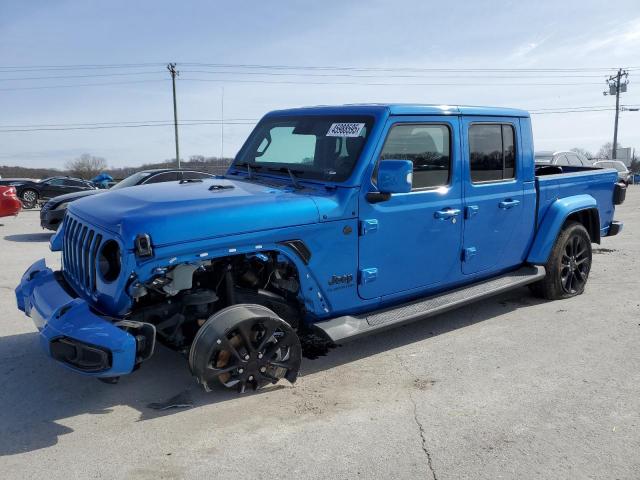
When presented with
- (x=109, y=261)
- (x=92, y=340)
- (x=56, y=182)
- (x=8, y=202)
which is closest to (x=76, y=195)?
(x=8, y=202)

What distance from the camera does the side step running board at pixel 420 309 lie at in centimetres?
390

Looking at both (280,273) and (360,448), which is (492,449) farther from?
(280,273)

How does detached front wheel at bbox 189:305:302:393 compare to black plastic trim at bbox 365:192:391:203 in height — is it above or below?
below

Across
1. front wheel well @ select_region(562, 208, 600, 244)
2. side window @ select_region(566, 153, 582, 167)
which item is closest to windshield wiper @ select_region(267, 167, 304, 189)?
front wheel well @ select_region(562, 208, 600, 244)

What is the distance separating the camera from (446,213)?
4449 mm

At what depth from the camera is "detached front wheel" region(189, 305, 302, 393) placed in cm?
339

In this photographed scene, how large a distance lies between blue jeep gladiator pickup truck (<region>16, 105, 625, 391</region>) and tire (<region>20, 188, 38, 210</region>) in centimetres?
1801

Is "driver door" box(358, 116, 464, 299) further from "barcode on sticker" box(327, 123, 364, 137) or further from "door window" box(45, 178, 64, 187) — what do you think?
"door window" box(45, 178, 64, 187)

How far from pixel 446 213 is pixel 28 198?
19826 mm

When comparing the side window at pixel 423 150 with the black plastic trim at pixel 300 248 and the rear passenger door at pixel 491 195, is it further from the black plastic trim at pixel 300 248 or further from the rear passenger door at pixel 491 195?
the black plastic trim at pixel 300 248

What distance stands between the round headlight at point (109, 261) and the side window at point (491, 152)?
3015 millimetres

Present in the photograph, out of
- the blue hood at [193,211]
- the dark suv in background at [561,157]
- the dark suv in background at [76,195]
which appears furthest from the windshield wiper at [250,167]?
the dark suv in background at [561,157]

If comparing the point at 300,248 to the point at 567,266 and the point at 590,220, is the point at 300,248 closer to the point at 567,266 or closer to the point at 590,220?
the point at 567,266

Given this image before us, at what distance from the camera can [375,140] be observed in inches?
160
